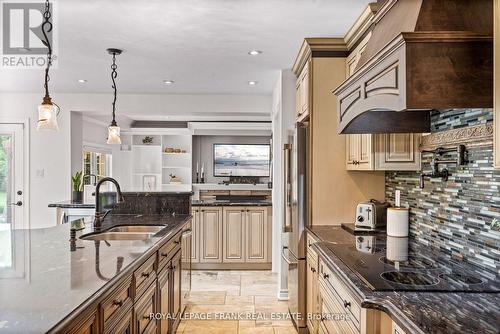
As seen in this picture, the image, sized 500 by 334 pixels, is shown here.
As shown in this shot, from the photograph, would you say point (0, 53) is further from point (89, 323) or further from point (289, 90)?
point (89, 323)

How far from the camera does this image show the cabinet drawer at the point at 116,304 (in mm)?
1543

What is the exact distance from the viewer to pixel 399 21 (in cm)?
184

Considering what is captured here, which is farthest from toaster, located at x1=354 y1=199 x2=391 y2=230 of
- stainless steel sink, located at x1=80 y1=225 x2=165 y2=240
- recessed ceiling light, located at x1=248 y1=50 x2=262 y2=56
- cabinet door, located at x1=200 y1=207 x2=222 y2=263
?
cabinet door, located at x1=200 y1=207 x2=222 y2=263

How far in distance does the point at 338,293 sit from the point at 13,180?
5224mm

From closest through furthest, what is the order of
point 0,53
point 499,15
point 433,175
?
1. point 499,15
2. point 433,175
3. point 0,53

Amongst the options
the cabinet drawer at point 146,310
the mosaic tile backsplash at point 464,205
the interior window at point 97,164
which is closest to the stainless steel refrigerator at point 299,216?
the mosaic tile backsplash at point 464,205

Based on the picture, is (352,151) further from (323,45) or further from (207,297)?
(207,297)

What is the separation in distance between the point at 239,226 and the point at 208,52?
2531 millimetres

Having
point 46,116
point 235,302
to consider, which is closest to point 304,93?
point 46,116

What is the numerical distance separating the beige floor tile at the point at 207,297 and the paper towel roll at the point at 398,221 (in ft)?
6.93

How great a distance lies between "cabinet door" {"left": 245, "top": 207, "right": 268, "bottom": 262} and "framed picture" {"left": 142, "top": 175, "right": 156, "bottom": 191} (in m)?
4.27

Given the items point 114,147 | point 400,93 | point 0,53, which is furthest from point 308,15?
point 114,147

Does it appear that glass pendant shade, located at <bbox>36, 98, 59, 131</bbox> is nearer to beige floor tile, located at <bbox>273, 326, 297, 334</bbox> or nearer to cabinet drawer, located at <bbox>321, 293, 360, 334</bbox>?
cabinet drawer, located at <bbox>321, 293, 360, 334</bbox>

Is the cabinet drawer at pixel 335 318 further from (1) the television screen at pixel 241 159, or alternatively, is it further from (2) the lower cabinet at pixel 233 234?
(1) the television screen at pixel 241 159
